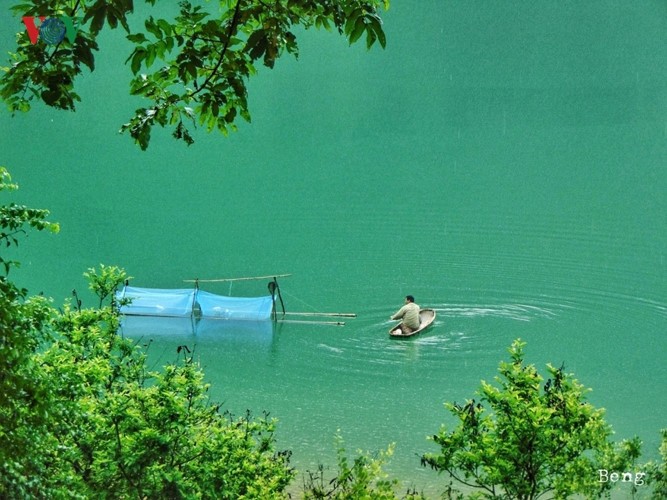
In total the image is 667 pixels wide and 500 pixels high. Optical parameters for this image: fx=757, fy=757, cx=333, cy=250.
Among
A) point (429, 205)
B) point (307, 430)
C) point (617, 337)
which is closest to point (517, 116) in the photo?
point (429, 205)

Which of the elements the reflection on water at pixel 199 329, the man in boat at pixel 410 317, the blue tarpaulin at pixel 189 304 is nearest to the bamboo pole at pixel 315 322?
the reflection on water at pixel 199 329

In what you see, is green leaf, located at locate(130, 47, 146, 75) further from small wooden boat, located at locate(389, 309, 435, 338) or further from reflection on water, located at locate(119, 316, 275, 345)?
reflection on water, located at locate(119, 316, 275, 345)

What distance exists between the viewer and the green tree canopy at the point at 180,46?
2523 mm

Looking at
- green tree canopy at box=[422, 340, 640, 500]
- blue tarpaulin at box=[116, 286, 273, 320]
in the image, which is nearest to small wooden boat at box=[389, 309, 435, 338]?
blue tarpaulin at box=[116, 286, 273, 320]

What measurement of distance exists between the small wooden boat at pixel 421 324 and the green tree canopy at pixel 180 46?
7.65m

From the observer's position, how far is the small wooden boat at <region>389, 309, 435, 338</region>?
10490mm

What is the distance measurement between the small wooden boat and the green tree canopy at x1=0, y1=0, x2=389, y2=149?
7.65 metres

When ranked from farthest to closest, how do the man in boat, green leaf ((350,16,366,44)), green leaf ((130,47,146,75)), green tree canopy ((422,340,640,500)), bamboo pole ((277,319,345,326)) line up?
bamboo pole ((277,319,345,326)) → the man in boat → green tree canopy ((422,340,640,500)) → green leaf ((130,47,146,75)) → green leaf ((350,16,366,44))

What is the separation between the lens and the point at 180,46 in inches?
115

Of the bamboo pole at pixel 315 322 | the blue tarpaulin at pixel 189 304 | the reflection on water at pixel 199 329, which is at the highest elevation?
the blue tarpaulin at pixel 189 304

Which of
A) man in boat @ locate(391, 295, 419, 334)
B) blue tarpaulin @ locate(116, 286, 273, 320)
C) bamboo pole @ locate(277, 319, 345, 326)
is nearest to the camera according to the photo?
man in boat @ locate(391, 295, 419, 334)

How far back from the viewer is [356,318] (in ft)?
37.3

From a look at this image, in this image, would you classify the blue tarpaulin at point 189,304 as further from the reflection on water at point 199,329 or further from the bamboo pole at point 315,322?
the bamboo pole at point 315,322

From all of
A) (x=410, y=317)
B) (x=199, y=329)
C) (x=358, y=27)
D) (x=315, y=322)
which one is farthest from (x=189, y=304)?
(x=358, y=27)
